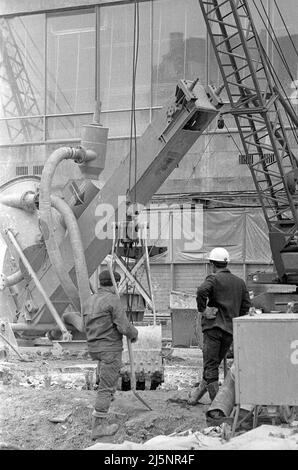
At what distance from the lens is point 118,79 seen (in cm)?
2353

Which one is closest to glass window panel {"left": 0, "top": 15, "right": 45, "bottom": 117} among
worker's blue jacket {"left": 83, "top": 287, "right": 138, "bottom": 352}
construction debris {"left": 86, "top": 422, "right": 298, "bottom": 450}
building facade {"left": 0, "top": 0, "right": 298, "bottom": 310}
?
building facade {"left": 0, "top": 0, "right": 298, "bottom": 310}

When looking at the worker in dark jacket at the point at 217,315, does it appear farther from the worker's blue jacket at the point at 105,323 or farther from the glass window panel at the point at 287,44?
the glass window panel at the point at 287,44

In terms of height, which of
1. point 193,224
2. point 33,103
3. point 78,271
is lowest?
point 78,271

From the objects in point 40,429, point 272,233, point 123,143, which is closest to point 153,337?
point 40,429

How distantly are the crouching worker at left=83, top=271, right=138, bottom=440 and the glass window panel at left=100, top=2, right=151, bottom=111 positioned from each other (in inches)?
622

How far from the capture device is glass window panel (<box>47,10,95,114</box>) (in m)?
23.8

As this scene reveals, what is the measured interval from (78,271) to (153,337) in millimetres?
3080

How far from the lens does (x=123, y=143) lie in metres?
23.1

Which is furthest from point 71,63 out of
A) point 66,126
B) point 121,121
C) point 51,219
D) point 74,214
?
point 51,219

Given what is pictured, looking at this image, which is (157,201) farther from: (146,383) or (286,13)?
(146,383)

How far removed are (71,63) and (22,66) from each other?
1.58 metres

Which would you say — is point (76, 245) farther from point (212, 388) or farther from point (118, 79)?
point (118, 79)

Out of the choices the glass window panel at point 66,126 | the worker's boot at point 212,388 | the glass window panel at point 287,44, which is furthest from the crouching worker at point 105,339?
the glass window panel at point 66,126
